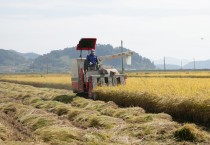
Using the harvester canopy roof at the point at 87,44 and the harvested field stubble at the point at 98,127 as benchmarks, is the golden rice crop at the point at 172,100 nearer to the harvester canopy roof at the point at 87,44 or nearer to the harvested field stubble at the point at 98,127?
the harvested field stubble at the point at 98,127

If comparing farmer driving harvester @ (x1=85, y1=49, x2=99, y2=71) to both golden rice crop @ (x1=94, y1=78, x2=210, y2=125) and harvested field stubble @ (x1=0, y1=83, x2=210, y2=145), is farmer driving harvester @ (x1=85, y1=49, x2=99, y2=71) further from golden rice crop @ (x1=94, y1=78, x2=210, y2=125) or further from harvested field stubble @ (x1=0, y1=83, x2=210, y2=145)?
harvested field stubble @ (x1=0, y1=83, x2=210, y2=145)

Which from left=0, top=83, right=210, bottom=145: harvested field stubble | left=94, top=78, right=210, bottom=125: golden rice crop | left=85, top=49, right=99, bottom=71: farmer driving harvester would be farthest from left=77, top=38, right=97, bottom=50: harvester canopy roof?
left=0, top=83, right=210, bottom=145: harvested field stubble

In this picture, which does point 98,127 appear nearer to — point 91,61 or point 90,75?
point 90,75

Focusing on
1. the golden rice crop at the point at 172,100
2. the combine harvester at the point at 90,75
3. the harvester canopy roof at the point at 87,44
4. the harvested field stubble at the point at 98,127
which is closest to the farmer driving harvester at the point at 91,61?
the combine harvester at the point at 90,75

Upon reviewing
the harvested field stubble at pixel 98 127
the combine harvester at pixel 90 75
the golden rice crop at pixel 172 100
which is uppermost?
the combine harvester at pixel 90 75

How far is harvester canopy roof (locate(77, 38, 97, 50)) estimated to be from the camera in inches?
877

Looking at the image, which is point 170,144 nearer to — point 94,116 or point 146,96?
point 94,116

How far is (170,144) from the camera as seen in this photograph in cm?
941

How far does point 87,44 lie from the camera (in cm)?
2247

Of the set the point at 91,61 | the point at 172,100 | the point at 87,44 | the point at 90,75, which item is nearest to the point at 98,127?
the point at 172,100

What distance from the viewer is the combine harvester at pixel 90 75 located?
21.1m

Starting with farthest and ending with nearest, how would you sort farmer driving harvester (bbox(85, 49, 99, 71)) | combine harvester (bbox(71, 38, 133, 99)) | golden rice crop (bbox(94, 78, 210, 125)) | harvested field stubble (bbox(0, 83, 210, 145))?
1. farmer driving harvester (bbox(85, 49, 99, 71))
2. combine harvester (bbox(71, 38, 133, 99))
3. golden rice crop (bbox(94, 78, 210, 125))
4. harvested field stubble (bbox(0, 83, 210, 145))

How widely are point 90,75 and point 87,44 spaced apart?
2.16m

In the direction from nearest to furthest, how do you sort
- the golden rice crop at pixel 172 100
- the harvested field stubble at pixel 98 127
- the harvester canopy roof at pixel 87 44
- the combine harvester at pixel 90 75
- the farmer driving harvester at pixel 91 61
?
the harvested field stubble at pixel 98 127 < the golden rice crop at pixel 172 100 < the combine harvester at pixel 90 75 < the farmer driving harvester at pixel 91 61 < the harvester canopy roof at pixel 87 44
